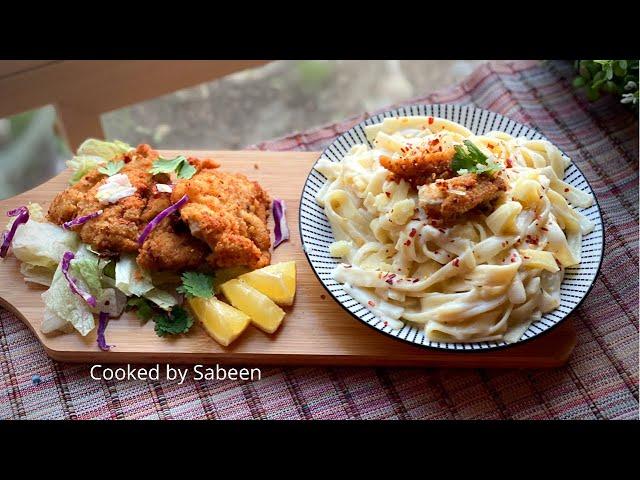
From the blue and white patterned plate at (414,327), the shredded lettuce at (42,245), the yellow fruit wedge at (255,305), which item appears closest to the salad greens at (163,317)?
the yellow fruit wedge at (255,305)

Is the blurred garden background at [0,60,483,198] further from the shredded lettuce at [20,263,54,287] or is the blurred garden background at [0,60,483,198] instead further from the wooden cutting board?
the wooden cutting board

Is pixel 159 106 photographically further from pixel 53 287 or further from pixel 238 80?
pixel 53 287

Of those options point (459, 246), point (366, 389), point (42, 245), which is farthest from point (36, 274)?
point (459, 246)

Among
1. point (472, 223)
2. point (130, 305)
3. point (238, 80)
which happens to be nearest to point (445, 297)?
point (472, 223)

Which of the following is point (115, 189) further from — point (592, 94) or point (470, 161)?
point (592, 94)

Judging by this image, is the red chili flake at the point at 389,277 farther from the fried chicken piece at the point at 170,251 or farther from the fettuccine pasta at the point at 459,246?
the fried chicken piece at the point at 170,251

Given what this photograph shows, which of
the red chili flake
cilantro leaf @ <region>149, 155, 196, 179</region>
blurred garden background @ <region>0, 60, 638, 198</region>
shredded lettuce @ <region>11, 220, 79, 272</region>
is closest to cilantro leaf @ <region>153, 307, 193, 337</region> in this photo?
shredded lettuce @ <region>11, 220, 79, 272</region>
